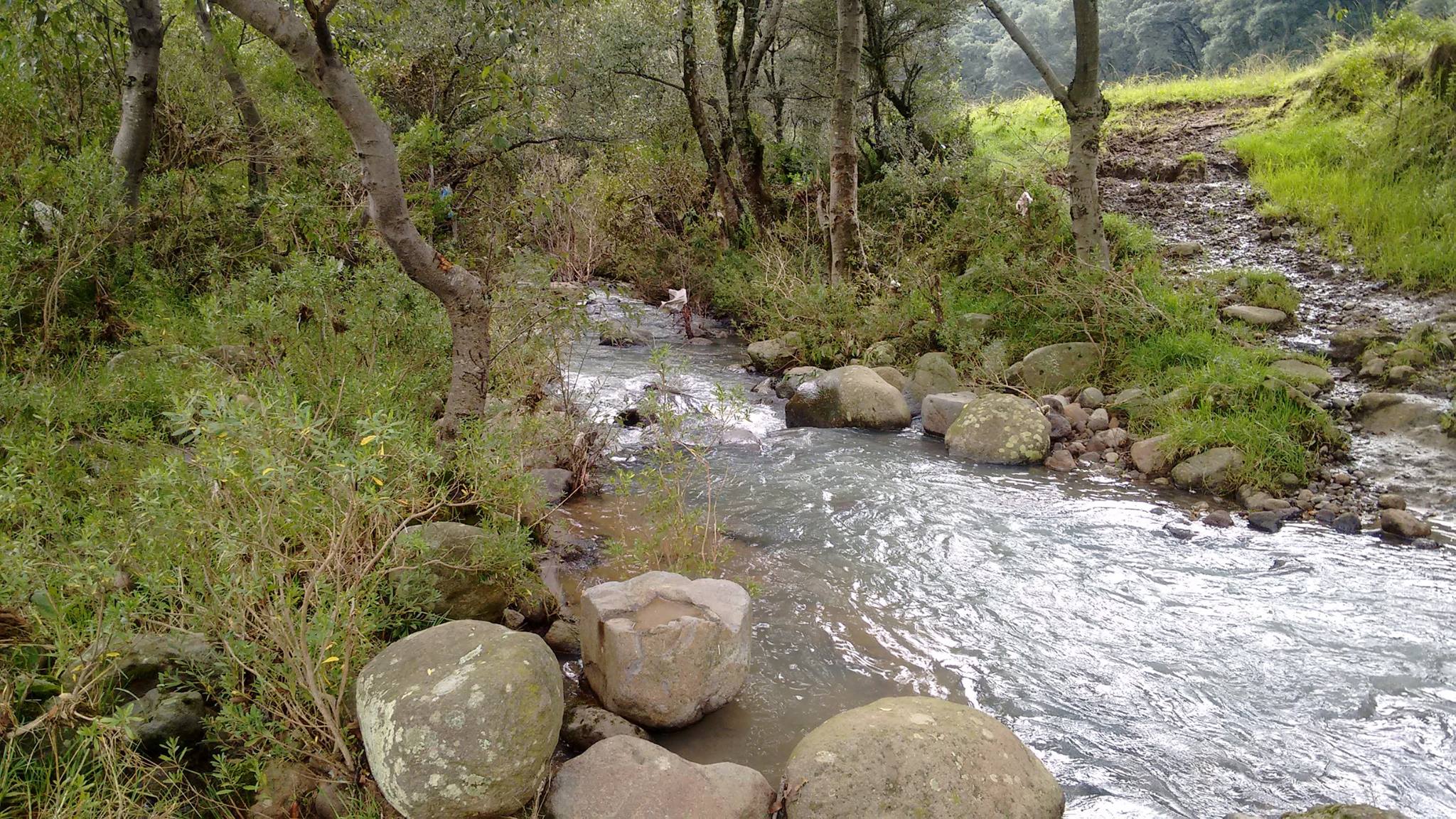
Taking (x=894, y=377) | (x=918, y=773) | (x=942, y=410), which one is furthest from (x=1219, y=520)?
(x=918, y=773)

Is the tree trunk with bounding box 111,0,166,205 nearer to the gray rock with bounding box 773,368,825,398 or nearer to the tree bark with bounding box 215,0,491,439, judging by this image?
the tree bark with bounding box 215,0,491,439

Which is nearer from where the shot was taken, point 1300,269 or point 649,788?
point 649,788

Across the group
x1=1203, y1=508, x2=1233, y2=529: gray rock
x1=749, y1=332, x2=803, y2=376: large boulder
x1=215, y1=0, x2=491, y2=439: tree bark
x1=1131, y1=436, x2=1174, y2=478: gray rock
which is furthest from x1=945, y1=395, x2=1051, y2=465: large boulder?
x1=215, y1=0, x2=491, y2=439: tree bark

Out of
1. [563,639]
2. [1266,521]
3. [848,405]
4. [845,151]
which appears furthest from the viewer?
[845,151]

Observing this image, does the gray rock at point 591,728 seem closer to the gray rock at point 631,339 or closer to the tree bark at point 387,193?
the tree bark at point 387,193

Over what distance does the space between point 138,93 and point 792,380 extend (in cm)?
697

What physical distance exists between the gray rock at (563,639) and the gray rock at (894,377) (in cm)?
583

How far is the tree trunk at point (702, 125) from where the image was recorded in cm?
1296

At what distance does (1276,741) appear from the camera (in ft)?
12.9

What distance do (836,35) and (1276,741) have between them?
14.5m

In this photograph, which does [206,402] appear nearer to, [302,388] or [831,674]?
[302,388]

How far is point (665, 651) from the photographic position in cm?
393

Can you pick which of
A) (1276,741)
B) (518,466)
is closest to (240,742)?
(518,466)

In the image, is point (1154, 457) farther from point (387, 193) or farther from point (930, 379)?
point (387, 193)
